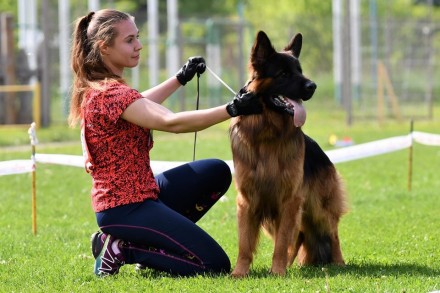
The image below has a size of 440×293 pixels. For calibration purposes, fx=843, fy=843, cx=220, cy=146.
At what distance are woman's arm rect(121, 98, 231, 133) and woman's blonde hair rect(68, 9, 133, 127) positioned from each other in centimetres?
35

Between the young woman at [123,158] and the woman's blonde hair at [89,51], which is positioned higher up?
the woman's blonde hair at [89,51]

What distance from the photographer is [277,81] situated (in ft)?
18.4

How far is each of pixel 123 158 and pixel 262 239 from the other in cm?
235

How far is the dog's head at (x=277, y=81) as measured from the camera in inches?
220

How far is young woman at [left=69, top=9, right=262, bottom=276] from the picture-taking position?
5.67 m

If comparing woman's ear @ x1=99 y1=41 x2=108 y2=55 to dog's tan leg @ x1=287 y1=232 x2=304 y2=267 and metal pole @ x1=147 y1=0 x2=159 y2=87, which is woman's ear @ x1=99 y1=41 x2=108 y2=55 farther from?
metal pole @ x1=147 y1=0 x2=159 y2=87

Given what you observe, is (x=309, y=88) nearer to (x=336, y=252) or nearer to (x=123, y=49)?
(x=123, y=49)

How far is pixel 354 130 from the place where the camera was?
67.1 feet

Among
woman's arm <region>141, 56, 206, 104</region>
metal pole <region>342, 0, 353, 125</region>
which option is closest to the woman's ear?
woman's arm <region>141, 56, 206, 104</region>

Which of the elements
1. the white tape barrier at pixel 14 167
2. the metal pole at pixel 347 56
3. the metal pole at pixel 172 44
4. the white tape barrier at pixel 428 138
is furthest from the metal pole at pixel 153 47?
the white tape barrier at pixel 14 167

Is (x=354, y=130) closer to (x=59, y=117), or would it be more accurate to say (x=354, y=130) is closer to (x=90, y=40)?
(x=59, y=117)

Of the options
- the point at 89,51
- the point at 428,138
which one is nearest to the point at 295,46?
the point at 89,51

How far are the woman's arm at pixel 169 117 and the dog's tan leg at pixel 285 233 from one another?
91 centimetres

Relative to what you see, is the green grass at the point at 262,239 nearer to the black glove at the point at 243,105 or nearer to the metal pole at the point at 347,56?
the black glove at the point at 243,105
